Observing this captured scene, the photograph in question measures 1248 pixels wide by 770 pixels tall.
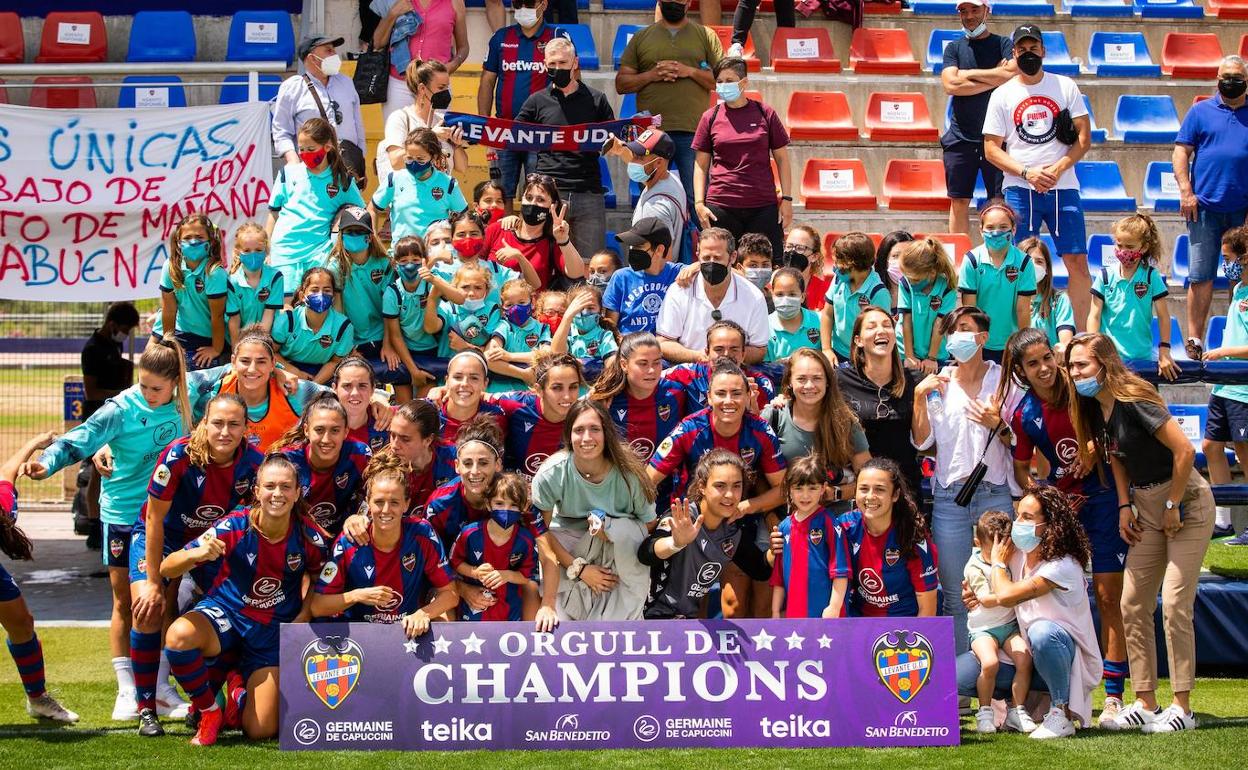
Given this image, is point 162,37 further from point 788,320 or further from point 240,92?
point 788,320

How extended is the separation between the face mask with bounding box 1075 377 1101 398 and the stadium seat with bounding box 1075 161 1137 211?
651 cm

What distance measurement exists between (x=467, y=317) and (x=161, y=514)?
2.44 meters

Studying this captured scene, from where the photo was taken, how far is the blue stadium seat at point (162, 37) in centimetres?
1367

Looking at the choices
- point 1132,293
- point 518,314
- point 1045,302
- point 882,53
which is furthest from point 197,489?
point 882,53

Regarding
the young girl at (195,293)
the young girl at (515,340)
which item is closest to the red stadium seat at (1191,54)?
the young girl at (515,340)

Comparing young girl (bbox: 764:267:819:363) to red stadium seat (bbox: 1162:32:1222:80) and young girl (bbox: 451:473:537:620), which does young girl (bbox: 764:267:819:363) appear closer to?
young girl (bbox: 451:473:537:620)

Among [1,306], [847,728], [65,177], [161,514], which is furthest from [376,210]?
[1,306]

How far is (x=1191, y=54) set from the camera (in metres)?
13.9

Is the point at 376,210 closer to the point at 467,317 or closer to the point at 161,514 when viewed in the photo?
the point at 467,317

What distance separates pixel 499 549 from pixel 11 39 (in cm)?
952

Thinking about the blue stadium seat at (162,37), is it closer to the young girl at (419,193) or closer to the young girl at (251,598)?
the young girl at (419,193)

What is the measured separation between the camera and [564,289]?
973cm

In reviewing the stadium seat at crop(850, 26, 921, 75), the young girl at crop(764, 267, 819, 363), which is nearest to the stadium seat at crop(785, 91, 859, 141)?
the stadium seat at crop(850, 26, 921, 75)

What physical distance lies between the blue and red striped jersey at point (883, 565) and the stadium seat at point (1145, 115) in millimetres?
8123
